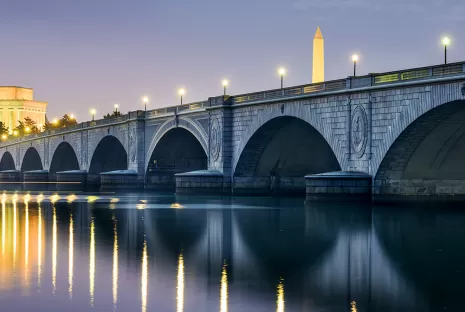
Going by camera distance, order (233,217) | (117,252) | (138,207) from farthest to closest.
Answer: (138,207) → (233,217) → (117,252)

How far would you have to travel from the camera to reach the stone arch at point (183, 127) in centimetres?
6894

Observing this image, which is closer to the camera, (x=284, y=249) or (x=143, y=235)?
(x=284, y=249)

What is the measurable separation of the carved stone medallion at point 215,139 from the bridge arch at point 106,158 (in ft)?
107

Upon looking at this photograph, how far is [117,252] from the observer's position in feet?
81.5

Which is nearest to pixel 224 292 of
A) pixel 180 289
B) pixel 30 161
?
pixel 180 289

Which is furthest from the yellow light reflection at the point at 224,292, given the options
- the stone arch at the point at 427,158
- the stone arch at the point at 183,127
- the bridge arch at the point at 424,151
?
the stone arch at the point at 183,127

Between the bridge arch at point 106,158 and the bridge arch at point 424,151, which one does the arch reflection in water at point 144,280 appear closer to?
the bridge arch at point 424,151

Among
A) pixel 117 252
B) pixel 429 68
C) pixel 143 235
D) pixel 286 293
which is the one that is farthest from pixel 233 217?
pixel 286 293

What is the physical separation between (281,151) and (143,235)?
3300 centimetres

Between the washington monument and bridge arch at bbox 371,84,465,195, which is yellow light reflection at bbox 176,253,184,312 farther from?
Result: the washington monument

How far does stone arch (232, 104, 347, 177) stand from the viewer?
159ft

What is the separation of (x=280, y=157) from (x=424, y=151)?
65.8 ft

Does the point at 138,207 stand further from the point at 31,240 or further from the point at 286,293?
the point at 286,293

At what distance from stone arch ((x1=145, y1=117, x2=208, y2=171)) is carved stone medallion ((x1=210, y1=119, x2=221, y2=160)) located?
1.22 m
